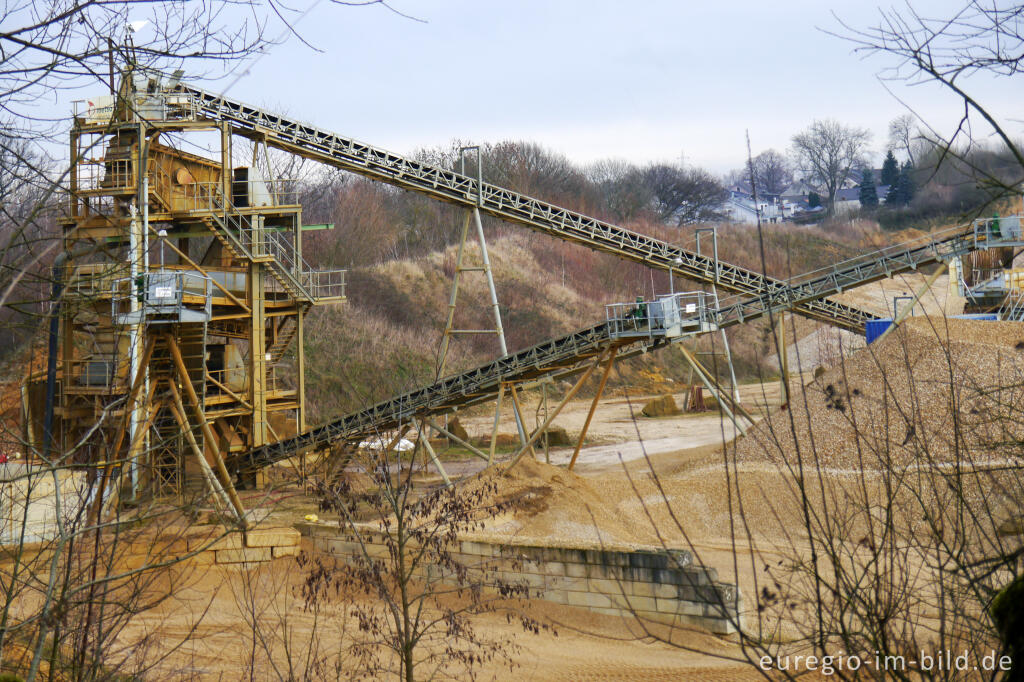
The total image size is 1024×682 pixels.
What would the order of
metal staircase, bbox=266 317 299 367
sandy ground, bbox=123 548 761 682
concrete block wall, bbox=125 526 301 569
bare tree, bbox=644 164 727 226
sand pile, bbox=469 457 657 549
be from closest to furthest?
sandy ground, bbox=123 548 761 682 < concrete block wall, bbox=125 526 301 569 < sand pile, bbox=469 457 657 549 < metal staircase, bbox=266 317 299 367 < bare tree, bbox=644 164 727 226

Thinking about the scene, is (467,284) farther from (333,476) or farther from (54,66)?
(54,66)

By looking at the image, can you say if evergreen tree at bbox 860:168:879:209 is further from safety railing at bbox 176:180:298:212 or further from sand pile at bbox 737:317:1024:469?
safety railing at bbox 176:180:298:212

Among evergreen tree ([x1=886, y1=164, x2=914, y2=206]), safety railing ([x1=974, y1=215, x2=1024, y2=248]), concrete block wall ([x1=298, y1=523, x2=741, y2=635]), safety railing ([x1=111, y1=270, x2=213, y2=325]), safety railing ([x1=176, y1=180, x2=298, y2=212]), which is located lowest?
concrete block wall ([x1=298, y1=523, x2=741, y2=635])

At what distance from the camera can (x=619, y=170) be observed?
83.3 metres

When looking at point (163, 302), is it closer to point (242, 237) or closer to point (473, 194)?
point (242, 237)

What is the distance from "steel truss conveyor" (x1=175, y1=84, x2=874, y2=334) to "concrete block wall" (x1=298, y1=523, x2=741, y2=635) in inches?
417

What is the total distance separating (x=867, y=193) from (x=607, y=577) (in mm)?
82733

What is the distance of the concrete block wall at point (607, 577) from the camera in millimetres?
12391

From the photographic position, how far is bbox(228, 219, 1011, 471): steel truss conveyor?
846 inches

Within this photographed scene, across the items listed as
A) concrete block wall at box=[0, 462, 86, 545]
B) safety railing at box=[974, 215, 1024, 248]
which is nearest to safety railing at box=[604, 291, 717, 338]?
safety railing at box=[974, 215, 1024, 248]

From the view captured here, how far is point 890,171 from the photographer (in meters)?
88.1

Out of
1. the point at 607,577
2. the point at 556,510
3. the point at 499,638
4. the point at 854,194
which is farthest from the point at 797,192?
the point at 499,638

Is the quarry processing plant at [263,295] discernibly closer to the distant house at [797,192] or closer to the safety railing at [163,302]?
the safety railing at [163,302]

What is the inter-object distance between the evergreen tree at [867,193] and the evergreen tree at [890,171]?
73.7 inches
